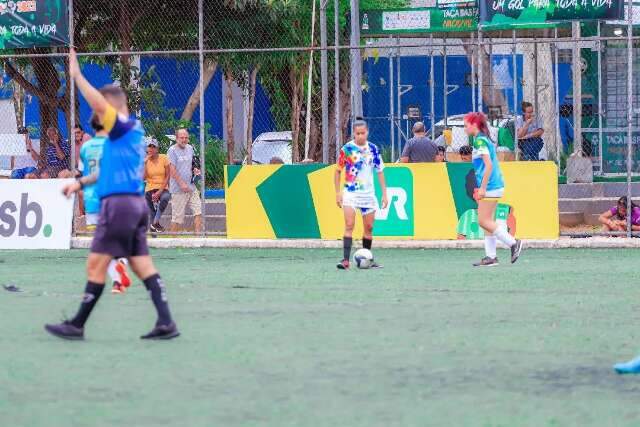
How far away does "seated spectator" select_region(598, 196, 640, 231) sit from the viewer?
22.0 m

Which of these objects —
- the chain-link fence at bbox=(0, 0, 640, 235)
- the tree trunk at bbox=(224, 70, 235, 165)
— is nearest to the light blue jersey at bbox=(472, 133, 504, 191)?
the chain-link fence at bbox=(0, 0, 640, 235)

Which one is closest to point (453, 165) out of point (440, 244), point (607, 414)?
point (440, 244)

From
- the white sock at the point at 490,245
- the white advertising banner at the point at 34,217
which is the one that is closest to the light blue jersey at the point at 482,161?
the white sock at the point at 490,245

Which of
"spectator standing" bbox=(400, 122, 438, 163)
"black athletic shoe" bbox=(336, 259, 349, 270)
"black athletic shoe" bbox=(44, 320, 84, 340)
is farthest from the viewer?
"spectator standing" bbox=(400, 122, 438, 163)

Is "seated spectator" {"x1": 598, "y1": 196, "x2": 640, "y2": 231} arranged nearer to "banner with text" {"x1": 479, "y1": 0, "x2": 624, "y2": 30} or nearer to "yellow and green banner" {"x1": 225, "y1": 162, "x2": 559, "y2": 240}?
"yellow and green banner" {"x1": 225, "y1": 162, "x2": 559, "y2": 240}

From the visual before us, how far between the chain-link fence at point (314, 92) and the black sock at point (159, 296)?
36.8 feet

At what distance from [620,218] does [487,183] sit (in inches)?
209

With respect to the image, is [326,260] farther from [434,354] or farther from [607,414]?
[607,414]

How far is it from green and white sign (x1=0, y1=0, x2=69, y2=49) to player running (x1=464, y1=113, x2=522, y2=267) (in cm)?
803

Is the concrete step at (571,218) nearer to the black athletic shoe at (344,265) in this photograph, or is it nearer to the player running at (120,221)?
the black athletic shoe at (344,265)

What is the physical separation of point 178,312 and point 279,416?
17.0 ft

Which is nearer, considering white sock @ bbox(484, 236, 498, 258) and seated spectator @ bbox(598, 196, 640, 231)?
white sock @ bbox(484, 236, 498, 258)

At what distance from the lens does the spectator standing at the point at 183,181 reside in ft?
77.2

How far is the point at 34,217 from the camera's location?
73.5ft
